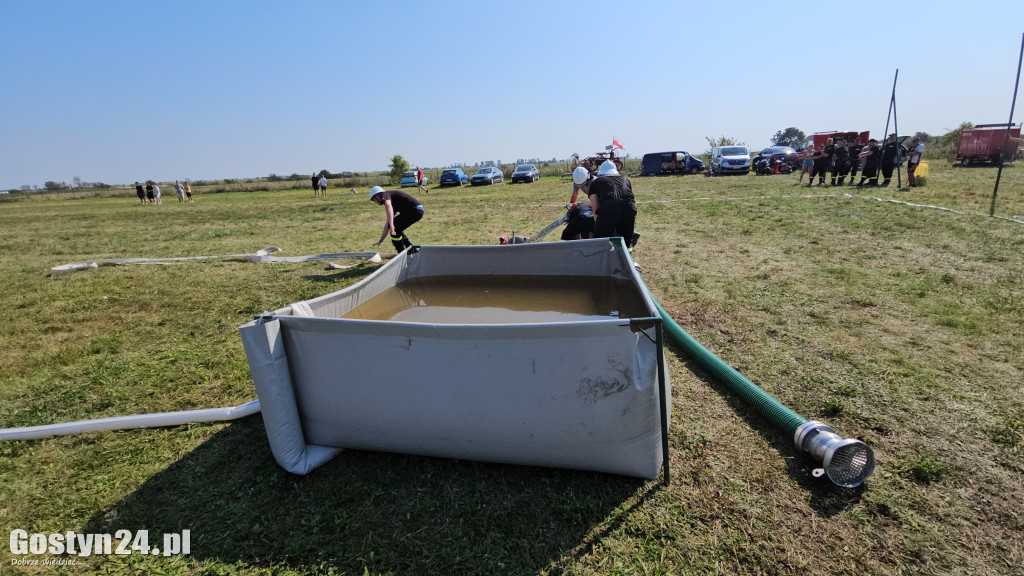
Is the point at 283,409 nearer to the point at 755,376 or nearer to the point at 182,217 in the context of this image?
the point at 755,376

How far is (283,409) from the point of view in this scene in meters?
2.39

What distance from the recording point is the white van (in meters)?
24.5

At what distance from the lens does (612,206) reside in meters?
5.26

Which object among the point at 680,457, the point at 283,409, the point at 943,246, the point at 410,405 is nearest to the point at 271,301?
the point at 283,409

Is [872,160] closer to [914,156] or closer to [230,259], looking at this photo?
[914,156]

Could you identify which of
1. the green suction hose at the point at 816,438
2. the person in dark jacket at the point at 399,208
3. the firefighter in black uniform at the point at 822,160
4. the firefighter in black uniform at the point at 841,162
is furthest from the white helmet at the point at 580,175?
the firefighter in black uniform at the point at 841,162

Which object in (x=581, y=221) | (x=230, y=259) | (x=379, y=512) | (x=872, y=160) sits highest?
(x=872, y=160)

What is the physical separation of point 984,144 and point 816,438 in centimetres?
2845

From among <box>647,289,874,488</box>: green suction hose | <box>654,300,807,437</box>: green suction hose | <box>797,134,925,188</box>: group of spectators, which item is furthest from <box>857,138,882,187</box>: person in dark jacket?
<box>647,289,874,488</box>: green suction hose

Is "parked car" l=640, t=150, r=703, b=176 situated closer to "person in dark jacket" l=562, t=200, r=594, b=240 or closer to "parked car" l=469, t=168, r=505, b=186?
"parked car" l=469, t=168, r=505, b=186

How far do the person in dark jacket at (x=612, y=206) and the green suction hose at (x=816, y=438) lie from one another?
2545mm

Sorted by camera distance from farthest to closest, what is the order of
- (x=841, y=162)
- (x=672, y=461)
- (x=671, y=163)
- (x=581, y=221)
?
(x=671, y=163) < (x=841, y=162) < (x=581, y=221) < (x=672, y=461)

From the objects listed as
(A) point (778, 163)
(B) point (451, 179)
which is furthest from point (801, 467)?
(B) point (451, 179)

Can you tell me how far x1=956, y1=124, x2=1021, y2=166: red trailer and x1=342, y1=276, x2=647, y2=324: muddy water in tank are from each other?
27022 mm
